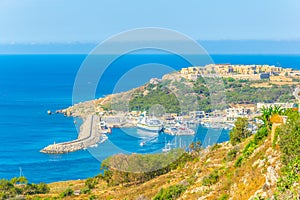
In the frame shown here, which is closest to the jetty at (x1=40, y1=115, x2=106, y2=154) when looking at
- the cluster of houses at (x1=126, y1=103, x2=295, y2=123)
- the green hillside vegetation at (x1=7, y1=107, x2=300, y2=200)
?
the cluster of houses at (x1=126, y1=103, x2=295, y2=123)

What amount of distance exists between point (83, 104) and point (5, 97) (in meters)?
15.8

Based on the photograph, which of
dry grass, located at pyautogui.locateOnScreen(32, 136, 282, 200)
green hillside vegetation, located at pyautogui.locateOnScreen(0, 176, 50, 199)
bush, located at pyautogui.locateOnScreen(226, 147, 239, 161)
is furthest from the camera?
green hillside vegetation, located at pyautogui.locateOnScreen(0, 176, 50, 199)

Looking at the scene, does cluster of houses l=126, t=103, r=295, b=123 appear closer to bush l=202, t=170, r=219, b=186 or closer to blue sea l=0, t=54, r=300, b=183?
blue sea l=0, t=54, r=300, b=183

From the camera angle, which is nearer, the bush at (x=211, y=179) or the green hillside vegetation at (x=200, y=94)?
the bush at (x=211, y=179)

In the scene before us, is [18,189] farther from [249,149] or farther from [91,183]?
[249,149]

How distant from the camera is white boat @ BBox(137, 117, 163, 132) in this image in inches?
774

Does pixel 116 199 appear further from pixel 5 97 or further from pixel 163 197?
pixel 5 97

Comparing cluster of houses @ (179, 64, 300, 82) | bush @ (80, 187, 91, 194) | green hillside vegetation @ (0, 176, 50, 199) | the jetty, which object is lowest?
green hillside vegetation @ (0, 176, 50, 199)

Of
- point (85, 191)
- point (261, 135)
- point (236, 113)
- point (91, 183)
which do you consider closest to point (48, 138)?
point (236, 113)

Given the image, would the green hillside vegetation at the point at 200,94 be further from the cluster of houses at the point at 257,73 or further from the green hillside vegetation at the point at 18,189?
the green hillside vegetation at the point at 18,189

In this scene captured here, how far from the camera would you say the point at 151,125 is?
2091 centimetres

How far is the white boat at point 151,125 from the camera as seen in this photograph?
64.5ft

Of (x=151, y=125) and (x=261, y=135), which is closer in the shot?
(x=261, y=135)

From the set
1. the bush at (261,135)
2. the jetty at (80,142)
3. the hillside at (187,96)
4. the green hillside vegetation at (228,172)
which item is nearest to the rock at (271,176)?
the green hillside vegetation at (228,172)
